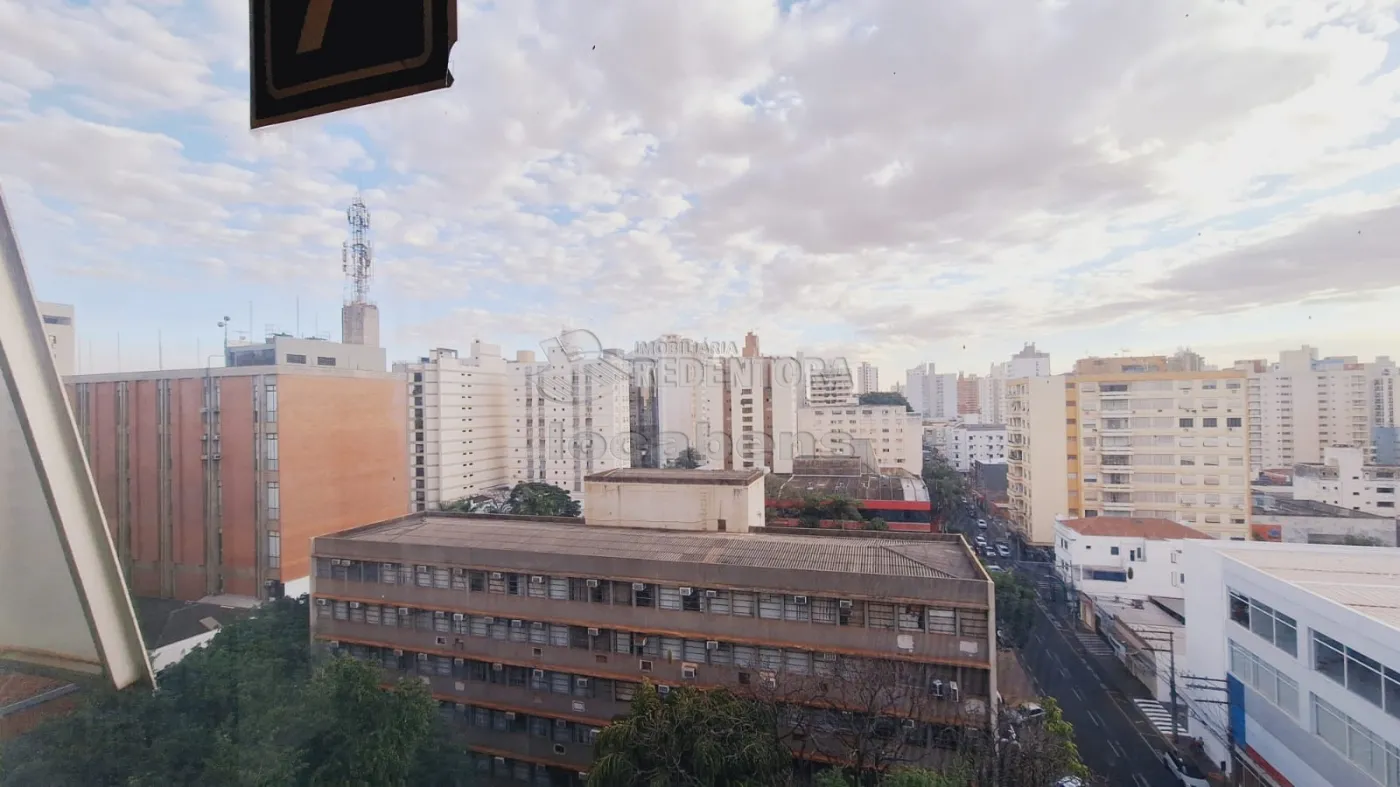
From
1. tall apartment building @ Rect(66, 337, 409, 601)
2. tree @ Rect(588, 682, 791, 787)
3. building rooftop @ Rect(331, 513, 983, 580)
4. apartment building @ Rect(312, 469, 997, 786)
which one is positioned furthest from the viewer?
tall apartment building @ Rect(66, 337, 409, 601)

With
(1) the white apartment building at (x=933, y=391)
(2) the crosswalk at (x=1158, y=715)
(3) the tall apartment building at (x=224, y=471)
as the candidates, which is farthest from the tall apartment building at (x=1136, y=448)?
(1) the white apartment building at (x=933, y=391)

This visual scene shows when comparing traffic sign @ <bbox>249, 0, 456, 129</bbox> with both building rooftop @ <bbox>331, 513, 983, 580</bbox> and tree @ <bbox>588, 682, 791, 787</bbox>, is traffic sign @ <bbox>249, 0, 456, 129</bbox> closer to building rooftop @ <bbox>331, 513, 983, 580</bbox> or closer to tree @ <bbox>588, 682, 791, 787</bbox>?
tree @ <bbox>588, 682, 791, 787</bbox>

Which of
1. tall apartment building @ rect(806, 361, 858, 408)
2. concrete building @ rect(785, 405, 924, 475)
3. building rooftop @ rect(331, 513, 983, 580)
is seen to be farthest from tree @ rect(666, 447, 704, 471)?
building rooftop @ rect(331, 513, 983, 580)

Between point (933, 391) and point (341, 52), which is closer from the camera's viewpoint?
point (341, 52)

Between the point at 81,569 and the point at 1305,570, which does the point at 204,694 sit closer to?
the point at 81,569

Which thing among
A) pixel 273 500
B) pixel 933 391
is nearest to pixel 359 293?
pixel 273 500

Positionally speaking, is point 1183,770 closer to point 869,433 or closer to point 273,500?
point 273,500
